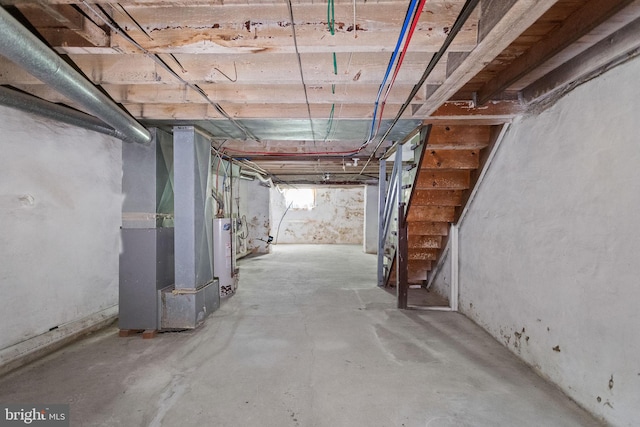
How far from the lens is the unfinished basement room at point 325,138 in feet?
4.62

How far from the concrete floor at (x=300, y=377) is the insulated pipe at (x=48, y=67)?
1.75 m

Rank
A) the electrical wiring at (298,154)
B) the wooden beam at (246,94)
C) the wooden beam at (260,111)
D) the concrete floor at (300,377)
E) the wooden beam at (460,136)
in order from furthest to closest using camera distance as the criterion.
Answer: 1. the electrical wiring at (298,154)
2. the wooden beam at (460,136)
3. the wooden beam at (260,111)
4. the wooden beam at (246,94)
5. the concrete floor at (300,377)

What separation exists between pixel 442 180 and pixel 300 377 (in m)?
2.26

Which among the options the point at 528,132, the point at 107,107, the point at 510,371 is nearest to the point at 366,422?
the point at 510,371

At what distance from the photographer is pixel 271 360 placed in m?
2.15

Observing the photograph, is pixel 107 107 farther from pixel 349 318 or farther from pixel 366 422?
pixel 349 318

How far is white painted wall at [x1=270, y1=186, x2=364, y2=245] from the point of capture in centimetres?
985

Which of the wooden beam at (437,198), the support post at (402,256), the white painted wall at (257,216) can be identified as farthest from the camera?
the white painted wall at (257,216)

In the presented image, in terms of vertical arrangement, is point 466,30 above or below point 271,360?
above

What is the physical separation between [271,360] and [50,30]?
2348 millimetres

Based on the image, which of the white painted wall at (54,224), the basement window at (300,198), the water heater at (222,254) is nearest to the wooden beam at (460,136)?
the water heater at (222,254)

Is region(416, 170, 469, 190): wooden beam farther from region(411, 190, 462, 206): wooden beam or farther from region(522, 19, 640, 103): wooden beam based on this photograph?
region(522, 19, 640, 103): wooden beam

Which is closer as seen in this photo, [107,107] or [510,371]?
[107,107]

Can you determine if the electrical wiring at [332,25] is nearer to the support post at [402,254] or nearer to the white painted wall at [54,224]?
the support post at [402,254]
